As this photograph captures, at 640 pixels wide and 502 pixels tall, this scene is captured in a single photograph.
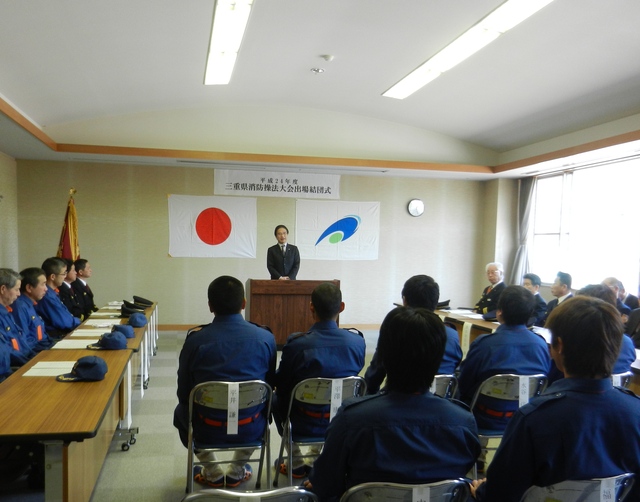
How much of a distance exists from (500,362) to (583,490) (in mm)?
1350

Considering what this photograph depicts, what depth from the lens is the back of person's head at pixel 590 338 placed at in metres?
1.33

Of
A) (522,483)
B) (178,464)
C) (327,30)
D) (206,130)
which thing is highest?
(327,30)

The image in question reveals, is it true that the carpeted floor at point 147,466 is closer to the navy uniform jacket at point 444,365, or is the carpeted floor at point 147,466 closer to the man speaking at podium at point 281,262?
the navy uniform jacket at point 444,365

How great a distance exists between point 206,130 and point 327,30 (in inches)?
128

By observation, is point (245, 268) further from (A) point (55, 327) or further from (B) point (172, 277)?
(A) point (55, 327)

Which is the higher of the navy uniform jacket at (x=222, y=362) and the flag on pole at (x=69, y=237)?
the flag on pole at (x=69, y=237)

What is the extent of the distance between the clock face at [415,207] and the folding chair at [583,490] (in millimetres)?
7376

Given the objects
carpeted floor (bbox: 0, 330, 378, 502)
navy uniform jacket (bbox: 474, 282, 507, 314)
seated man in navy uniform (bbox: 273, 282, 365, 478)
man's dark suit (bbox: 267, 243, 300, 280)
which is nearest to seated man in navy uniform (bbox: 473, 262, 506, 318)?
navy uniform jacket (bbox: 474, 282, 507, 314)

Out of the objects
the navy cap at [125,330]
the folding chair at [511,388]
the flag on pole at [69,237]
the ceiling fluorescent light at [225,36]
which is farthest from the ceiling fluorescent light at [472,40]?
the flag on pole at [69,237]

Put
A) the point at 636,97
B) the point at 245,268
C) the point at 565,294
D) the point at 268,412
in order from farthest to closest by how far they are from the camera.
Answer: the point at 245,268 → the point at 565,294 → the point at 636,97 → the point at 268,412

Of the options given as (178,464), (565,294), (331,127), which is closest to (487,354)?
(178,464)

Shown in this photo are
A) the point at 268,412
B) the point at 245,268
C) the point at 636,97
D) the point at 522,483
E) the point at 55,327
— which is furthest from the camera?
the point at 245,268

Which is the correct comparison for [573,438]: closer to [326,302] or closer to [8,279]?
[326,302]

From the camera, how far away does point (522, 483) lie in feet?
4.48
